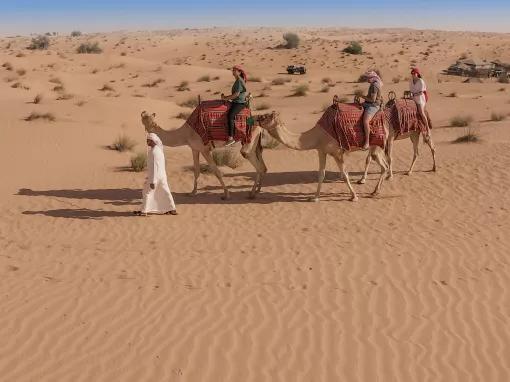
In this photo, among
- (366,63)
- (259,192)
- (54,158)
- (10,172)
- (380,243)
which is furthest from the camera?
(366,63)

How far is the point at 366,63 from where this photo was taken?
46.2 metres

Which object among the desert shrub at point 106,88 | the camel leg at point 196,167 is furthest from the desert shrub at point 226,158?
the desert shrub at point 106,88

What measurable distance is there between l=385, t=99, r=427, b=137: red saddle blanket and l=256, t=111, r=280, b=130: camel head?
9.74 ft

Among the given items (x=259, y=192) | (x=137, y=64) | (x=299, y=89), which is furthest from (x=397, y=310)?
(x=137, y=64)

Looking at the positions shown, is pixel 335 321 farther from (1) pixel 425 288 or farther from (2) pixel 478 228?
(2) pixel 478 228

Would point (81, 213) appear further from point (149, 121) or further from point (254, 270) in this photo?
point (254, 270)

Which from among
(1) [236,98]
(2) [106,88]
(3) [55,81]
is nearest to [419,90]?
(1) [236,98]

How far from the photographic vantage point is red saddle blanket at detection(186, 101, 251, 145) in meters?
11.2

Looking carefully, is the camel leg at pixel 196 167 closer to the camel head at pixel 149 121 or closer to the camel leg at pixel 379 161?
the camel head at pixel 149 121

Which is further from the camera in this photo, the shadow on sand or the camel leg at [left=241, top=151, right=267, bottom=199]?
the camel leg at [left=241, top=151, right=267, bottom=199]

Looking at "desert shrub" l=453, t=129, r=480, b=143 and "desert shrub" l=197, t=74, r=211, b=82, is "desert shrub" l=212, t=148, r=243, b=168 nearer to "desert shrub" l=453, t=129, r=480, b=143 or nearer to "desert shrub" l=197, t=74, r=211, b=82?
"desert shrub" l=453, t=129, r=480, b=143

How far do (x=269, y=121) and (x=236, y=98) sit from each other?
38.1 inches

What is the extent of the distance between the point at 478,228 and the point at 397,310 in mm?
3716

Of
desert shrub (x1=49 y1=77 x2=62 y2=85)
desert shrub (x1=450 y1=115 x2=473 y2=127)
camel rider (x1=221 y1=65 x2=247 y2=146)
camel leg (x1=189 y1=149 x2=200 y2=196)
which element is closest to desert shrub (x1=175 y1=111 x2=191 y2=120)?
desert shrub (x1=450 y1=115 x2=473 y2=127)
